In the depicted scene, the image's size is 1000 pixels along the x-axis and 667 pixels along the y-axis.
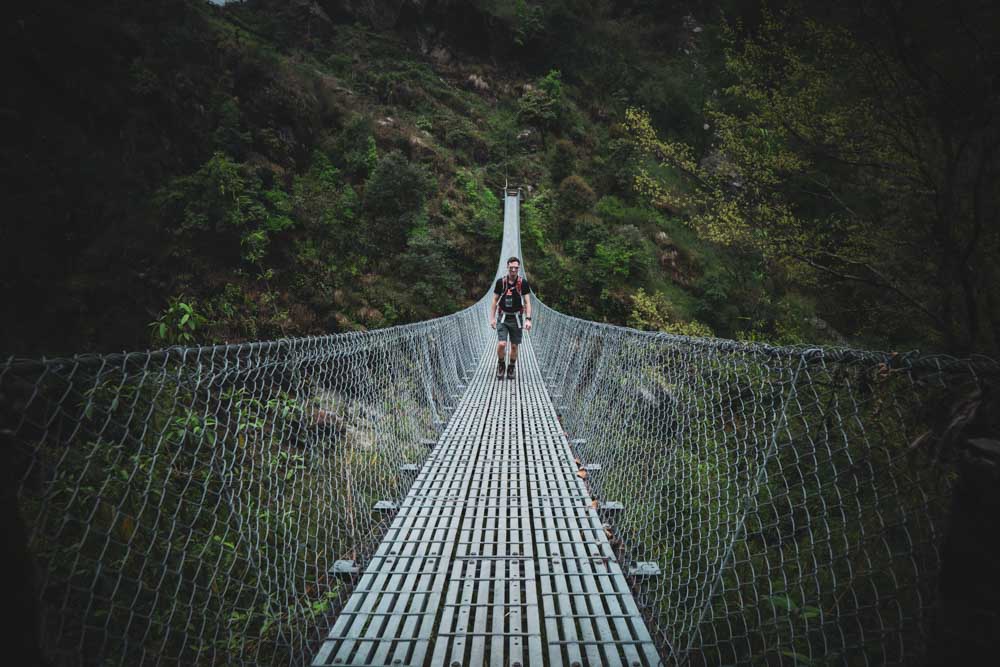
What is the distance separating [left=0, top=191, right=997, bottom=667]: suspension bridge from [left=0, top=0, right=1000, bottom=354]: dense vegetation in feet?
4.24

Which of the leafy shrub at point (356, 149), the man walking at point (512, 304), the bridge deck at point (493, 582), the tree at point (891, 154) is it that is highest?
the leafy shrub at point (356, 149)

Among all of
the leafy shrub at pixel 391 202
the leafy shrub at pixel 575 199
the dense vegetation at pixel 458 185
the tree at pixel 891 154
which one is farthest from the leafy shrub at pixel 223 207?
the leafy shrub at pixel 575 199

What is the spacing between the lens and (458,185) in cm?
1284

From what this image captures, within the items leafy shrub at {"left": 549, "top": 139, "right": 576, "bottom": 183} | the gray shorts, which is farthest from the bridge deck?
leafy shrub at {"left": 549, "top": 139, "right": 576, "bottom": 183}

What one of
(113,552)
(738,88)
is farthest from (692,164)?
(113,552)

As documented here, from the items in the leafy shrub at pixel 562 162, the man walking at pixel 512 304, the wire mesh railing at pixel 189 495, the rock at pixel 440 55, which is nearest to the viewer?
the wire mesh railing at pixel 189 495

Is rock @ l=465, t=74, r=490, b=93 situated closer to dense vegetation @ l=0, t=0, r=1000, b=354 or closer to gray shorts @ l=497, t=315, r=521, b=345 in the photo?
dense vegetation @ l=0, t=0, r=1000, b=354

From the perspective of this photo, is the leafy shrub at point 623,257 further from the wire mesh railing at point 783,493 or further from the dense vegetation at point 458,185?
the wire mesh railing at point 783,493

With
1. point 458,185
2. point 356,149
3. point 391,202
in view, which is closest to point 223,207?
point 391,202

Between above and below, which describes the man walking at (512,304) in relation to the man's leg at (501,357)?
above

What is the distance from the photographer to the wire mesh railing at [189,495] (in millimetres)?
859

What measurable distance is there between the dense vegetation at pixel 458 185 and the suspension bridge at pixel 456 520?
4.24 feet

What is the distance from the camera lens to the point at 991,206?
281cm

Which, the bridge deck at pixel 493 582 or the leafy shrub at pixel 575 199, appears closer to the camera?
the bridge deck at pixel 493 582
